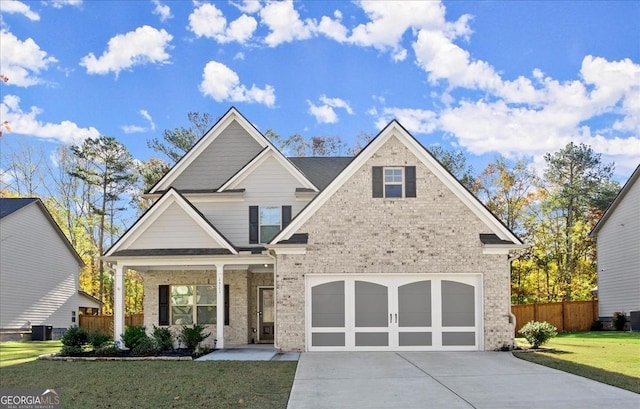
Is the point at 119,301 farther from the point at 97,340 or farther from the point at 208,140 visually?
the point at 208,140

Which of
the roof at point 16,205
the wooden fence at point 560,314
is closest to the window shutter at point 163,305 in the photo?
the roof at point 16,205

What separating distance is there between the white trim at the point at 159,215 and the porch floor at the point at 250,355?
357cm

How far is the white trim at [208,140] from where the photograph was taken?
2420 cm

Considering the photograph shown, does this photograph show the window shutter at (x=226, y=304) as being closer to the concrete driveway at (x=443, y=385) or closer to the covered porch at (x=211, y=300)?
the covered porch at (x=211, y=300)

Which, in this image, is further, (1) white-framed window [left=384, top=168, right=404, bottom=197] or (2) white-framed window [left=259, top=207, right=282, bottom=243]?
(2) white-framed window [left=259, top=207, right=282, bottom=243]

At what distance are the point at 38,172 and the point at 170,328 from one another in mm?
26787

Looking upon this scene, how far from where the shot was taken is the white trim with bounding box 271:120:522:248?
18.8 metres

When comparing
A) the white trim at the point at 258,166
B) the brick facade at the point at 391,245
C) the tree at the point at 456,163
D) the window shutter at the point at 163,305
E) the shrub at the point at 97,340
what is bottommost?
the shrub at the point at 97,340

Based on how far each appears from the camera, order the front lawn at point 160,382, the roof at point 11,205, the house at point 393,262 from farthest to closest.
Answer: the roof at point 11,205 → the house at point 393,262 → the front lawn at point 160,382

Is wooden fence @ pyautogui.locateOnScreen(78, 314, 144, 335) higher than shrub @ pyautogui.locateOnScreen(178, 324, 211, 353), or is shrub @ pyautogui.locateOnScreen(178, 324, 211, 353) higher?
shrub @ pyautogui.locateOnScreen(178, 324, 211, 353)

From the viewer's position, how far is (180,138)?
44000 millimetres

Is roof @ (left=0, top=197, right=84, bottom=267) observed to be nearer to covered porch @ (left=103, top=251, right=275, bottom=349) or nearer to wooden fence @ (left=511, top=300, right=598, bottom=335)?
covered porch @ (left=103, top=251, right=275, bottom=349)

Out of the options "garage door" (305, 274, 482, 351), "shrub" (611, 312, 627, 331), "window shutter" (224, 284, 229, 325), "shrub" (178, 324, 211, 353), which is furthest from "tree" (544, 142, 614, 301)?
"shrub" (178, 324, 211, 353)

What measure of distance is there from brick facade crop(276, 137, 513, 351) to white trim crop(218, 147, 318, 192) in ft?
14.0
